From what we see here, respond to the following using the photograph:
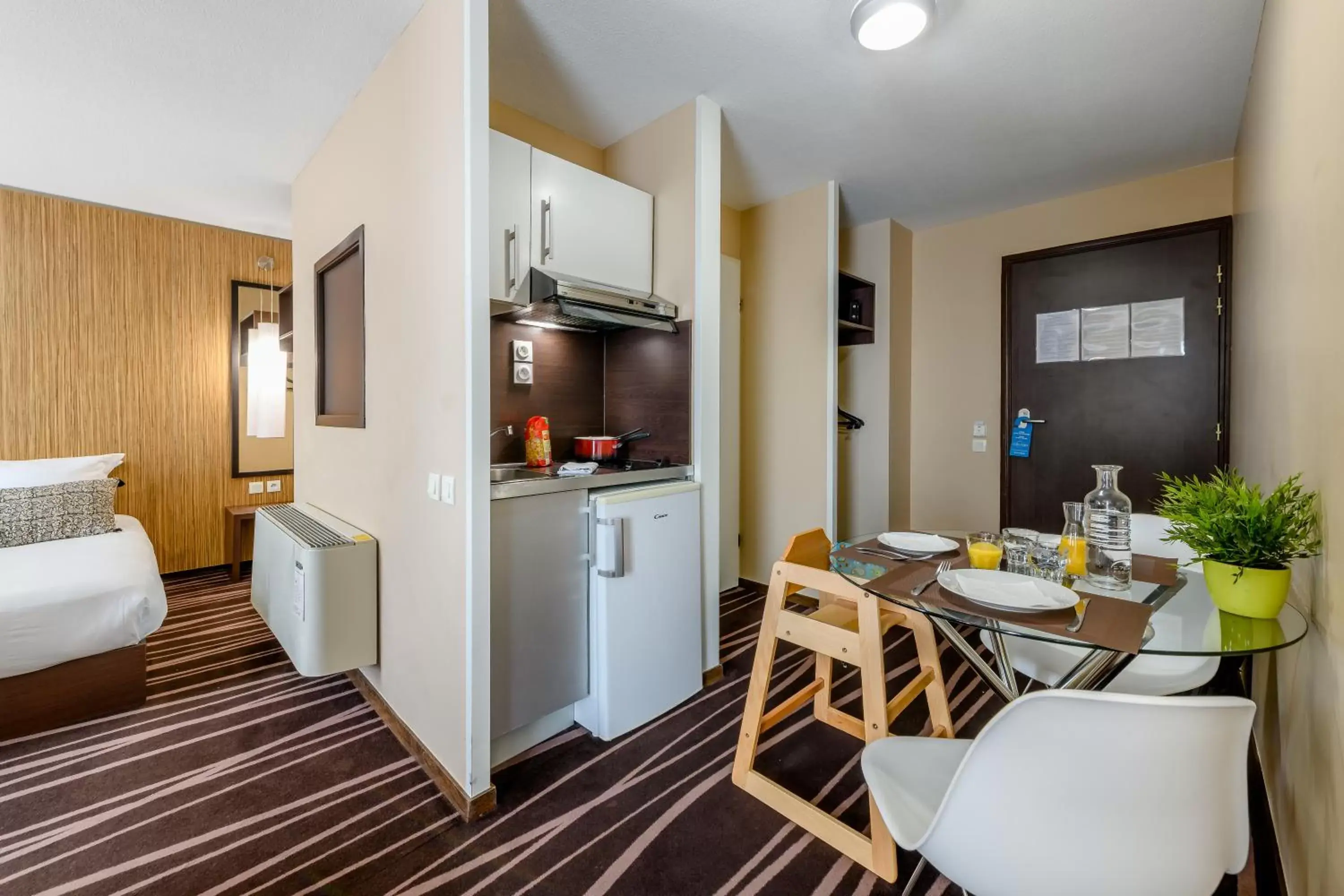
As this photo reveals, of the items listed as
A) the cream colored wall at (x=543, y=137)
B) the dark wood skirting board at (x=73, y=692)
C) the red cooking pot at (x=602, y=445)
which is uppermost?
the cream colored wall at (x=543, y=137)

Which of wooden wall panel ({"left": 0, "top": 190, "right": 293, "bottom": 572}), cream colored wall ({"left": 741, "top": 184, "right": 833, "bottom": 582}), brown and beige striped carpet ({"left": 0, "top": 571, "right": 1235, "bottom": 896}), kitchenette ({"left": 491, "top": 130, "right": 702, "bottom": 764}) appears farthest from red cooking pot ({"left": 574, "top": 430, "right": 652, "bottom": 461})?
wooden wall panel ({"left": 0, "top": 190, "right": 293, "bottom": 572})

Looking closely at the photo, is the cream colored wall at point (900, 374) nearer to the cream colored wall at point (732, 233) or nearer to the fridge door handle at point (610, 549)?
the cream colored wall at point (732, 233)

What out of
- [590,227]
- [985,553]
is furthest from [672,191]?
[985,553]

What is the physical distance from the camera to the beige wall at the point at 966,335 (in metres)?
3.42

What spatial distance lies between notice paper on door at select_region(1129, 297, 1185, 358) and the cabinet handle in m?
3.20

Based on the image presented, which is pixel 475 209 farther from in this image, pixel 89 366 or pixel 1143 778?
pixel 89 366

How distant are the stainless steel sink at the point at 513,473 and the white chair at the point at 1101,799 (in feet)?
5.01

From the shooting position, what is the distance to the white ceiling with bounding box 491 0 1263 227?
1.92 m

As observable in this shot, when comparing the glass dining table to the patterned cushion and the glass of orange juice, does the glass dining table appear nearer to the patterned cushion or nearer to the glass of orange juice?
the glass of orange juice

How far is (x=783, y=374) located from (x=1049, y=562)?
2.19m

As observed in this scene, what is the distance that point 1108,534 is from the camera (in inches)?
60.3

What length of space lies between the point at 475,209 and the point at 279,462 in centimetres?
364

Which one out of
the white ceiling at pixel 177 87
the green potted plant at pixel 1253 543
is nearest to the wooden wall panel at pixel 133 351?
the white ceiling at pixel 177 87

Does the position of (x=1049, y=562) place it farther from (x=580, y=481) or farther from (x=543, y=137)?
(x=543, y=137)
